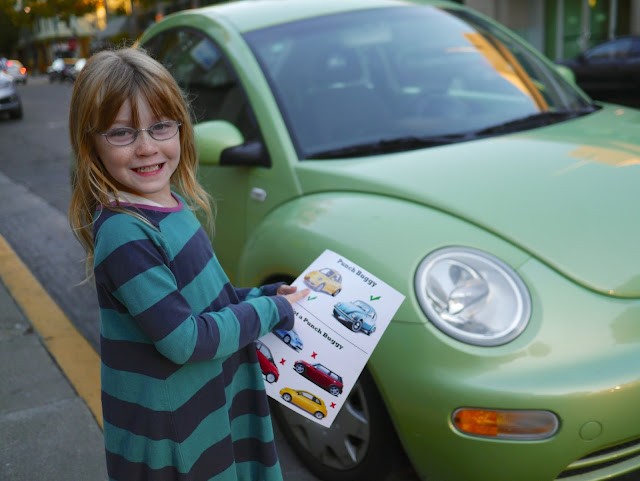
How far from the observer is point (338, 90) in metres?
3.18

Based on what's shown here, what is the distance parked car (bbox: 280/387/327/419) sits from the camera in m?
1.79

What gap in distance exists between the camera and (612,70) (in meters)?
11.5

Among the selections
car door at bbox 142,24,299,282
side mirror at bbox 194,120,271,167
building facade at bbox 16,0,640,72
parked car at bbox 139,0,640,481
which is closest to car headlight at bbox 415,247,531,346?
parked car at bbox 139,0,640,481

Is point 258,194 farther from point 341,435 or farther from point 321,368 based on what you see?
point 321,368

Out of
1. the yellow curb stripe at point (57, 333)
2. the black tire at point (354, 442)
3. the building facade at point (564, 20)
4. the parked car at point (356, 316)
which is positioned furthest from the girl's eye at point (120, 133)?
the building facade at point (564, 20)

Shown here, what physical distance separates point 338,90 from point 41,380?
181 cm

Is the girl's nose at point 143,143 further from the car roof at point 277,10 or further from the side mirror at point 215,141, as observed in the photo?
the car roof at point 277,10

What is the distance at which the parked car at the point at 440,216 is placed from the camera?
2.00m

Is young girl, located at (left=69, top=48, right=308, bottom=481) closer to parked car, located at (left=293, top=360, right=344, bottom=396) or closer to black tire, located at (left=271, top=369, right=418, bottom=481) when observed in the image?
parked car, located at (left=293, top=360, right=344, bottom=396)

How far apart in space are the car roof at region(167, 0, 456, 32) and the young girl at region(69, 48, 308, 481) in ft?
5.97

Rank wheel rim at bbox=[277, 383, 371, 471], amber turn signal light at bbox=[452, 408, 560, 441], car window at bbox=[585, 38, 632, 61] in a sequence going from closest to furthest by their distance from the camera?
amber turn signal light at bbox=[452, 408, 560, 441] → wheel rim at bbox=[277, 383, 371, 471] → car window at bbox=[585, 38, 632, 61]

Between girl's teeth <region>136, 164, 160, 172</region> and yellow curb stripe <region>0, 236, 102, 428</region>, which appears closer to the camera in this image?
girl's teeth <region>136, 164, 160, 172</region>

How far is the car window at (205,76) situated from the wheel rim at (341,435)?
113 centimetres

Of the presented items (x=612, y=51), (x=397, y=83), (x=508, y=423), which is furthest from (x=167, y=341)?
(x=612, y=51)
